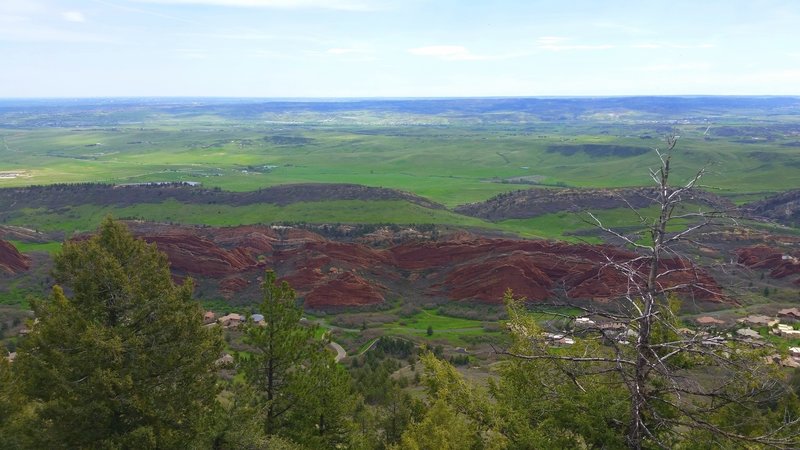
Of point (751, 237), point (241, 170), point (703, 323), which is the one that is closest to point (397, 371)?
point (703, 323)

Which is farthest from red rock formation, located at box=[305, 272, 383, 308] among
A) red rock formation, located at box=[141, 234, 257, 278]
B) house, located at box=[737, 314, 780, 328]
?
house, located at box=[737, 314, 780, 328]

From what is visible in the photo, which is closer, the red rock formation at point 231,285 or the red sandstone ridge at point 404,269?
the red sandstone ridge at point 404,269

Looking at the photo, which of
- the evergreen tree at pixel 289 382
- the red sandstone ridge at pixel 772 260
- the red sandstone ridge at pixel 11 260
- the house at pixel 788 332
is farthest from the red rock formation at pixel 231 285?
the red sandstone ridge at pixel 772 260

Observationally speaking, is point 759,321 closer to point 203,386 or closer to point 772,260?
point 772,260

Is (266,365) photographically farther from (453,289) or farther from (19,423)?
(453,289)

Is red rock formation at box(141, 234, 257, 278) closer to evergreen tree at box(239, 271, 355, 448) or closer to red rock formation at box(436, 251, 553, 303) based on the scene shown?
red rock formation at box(436, 251, 553, 303)

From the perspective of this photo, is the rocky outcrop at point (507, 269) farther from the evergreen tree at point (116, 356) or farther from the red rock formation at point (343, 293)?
the evergreen tree at point (116, 356)
